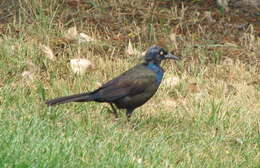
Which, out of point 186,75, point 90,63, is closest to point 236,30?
point 186,75

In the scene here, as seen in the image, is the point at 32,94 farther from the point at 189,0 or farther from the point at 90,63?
the point at 189,0

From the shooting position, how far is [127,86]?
612cm

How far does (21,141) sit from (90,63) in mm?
2633

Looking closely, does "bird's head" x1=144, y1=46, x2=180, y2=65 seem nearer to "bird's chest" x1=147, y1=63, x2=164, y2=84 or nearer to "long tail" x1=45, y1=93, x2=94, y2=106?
"bird's chest" x1=147, y1=63, x2=164, y2=84

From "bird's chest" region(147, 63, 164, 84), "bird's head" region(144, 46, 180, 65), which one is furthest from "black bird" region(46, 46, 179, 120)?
"bird's head" region(144, 46, 180, 65)

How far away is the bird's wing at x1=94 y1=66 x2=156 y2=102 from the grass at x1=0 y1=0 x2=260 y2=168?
0.22 meters

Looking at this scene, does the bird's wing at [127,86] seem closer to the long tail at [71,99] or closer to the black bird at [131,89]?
the black bird at [131,89]

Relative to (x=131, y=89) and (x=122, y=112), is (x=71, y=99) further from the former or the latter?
(x=122, y=112)

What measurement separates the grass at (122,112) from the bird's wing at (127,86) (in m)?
0.22

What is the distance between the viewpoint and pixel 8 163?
4262 millimetres

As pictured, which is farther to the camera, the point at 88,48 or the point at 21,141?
the point at 88,48

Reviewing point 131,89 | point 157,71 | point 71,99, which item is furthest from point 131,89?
point 71,99

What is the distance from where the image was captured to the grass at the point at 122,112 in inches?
195

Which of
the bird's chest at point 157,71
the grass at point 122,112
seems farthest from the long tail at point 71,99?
the bird's chest at point 157,71
